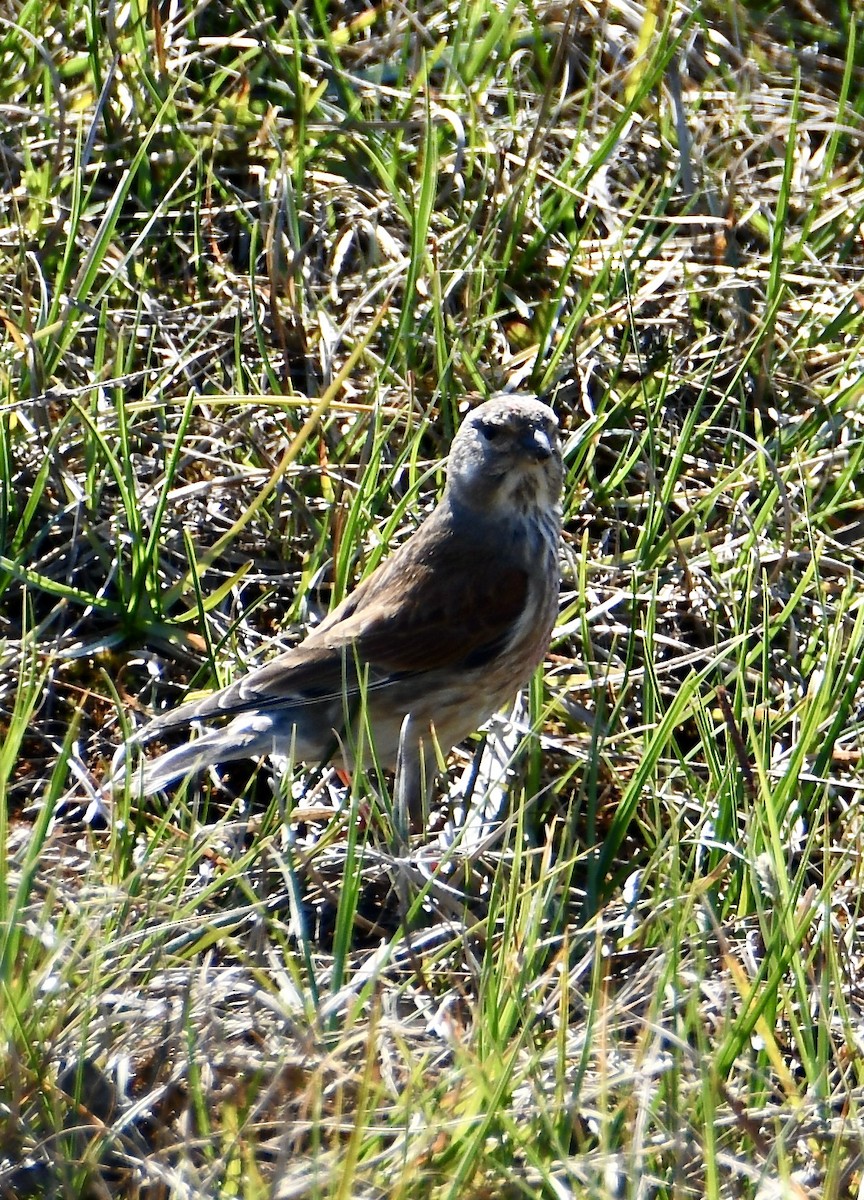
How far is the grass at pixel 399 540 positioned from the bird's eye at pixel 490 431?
0.29 meters

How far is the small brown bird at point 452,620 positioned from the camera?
3.65 metres

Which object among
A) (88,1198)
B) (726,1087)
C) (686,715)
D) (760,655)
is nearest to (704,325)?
(760,655)

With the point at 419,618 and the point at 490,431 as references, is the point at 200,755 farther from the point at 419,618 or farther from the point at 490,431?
the point at 490,431

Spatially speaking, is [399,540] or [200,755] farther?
[399,540]

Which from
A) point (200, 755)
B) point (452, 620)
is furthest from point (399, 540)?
point (200, 755)

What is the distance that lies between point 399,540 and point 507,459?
551 millimetres

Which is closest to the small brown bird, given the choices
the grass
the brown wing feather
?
the brown wing feather

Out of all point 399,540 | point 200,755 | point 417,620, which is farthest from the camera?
point 399,540

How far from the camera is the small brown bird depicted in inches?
144

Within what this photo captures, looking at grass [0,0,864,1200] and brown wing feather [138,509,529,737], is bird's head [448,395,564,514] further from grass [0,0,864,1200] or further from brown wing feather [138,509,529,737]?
grass [0,0,864,1200]

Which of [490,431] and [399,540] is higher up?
[490,431]

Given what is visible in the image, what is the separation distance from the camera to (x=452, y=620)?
12.5 feet

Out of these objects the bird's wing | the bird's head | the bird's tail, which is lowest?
the bird's tail

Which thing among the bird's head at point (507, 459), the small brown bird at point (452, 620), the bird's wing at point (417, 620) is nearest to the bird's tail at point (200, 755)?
the small brown bird at point (452, 620)
